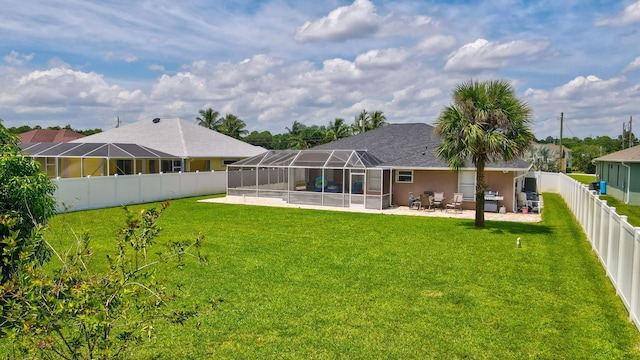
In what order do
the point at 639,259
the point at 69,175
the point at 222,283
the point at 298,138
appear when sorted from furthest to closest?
the point at 298,138 → the point at 69,175 → the point at 222,283 → the point at 639,259

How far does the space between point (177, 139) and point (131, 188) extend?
439 inches

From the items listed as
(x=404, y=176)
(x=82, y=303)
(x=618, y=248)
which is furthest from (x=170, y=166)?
(x=82, y=303)

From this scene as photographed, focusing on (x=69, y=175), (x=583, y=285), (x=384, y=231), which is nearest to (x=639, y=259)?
(x=583, y=285)

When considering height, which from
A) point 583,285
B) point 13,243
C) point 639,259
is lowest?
point 583,285

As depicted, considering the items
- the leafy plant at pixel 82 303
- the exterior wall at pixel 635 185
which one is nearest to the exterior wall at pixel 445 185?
the exterior wall at pixel 635 185

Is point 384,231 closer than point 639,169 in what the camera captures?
Yes

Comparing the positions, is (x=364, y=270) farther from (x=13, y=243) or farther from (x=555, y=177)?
(x=555, y=177)

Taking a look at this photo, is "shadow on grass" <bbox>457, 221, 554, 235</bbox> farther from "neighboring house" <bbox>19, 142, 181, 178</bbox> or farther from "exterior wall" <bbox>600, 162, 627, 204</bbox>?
"neighboring house" <bbox>19, 142, 181, 178</bbox>

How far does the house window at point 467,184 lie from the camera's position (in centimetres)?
2211

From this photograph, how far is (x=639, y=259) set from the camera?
20.6 ft

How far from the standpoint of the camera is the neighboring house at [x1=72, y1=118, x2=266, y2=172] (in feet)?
105

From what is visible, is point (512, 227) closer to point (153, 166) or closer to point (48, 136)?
point (153, 166)

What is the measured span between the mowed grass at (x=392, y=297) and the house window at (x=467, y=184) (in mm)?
6996

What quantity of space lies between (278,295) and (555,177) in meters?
32.0
